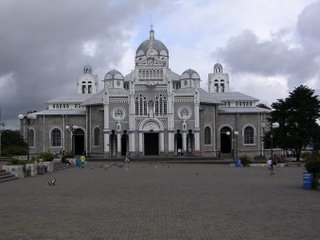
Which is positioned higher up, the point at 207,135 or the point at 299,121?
the point at 299,121

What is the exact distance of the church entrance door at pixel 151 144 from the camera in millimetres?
82250

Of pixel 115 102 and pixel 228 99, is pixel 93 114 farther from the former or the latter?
pixel 228 99

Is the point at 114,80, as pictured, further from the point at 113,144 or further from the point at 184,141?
the point at 184,141

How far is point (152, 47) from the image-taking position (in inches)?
3814

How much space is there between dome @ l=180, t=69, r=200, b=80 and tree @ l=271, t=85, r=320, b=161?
3210cm

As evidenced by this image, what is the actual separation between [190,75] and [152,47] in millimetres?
9980

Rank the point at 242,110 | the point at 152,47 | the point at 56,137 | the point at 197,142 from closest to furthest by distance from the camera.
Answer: the point at 197,142 → the point at 56,137 → the point at 242,110 → the point at 152,47

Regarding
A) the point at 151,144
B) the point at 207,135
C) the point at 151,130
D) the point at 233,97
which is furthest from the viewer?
the point at 233,97

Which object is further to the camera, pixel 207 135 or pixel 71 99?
pixel 71 99

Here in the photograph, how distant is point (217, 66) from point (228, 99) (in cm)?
1555

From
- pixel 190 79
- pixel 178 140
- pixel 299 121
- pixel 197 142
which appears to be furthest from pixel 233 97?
pixel 299 121

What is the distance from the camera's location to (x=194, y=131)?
81688 mm

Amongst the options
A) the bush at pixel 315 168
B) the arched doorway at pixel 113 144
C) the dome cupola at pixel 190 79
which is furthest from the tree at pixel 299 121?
the bush at pixel 315 168

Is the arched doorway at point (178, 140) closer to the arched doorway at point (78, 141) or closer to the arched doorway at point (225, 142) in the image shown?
the arched doorway at point (225, 142)
